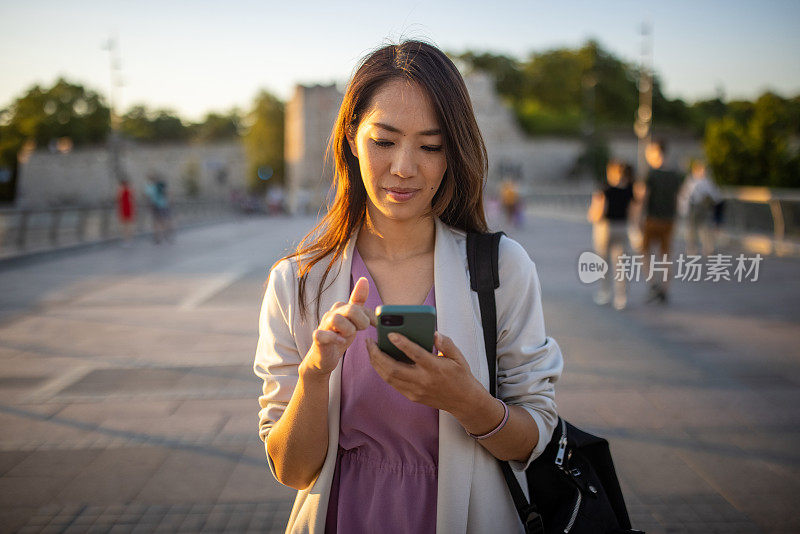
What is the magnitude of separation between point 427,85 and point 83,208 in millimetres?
17453

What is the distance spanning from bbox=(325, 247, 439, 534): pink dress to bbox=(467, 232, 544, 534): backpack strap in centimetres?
14

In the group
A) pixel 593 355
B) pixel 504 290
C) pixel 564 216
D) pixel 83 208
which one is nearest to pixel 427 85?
pixel 504 290

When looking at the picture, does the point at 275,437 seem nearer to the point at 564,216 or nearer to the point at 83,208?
the point at 83,208

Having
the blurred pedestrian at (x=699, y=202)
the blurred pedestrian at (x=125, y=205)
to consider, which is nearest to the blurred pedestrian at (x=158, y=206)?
the blurred pedestrian at (x=125, y=205)

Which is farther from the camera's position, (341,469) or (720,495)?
(720,495)

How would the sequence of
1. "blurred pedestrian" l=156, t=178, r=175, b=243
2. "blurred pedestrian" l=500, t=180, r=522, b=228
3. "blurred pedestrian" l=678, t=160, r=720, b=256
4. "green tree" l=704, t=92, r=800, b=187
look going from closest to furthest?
1. "blurred pedestrian" l=678, t=160, r=720, b=256
2. "blurred pedestrian" l=156, t=178, r=175, b=243
3. "blurred pedestrian" l=500, t=180, r=522, b=228
4. "green tree" l=704, t=92, r=800, b=187

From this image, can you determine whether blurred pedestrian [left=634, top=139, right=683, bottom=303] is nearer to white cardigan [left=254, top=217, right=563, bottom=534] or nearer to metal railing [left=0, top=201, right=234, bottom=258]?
white cardigan [left=254, top=217, right=563, bottom=534]

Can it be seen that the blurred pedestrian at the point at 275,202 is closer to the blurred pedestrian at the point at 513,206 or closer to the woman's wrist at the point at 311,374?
the blurred pedestrian at the point at 513,206

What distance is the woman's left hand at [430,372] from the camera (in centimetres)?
140

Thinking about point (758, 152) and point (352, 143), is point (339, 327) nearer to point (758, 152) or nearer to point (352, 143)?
point (352, 143)

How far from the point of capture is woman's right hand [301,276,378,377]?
135cm

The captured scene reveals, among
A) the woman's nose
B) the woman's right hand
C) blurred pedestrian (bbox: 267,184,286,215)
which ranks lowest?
blurred pedestrian (bbox: 267,184,286,215)

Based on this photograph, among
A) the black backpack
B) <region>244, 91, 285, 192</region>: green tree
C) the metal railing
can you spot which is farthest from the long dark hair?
<region>244, 91, 285, 192</region>: green tree

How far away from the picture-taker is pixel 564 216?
101 feet
